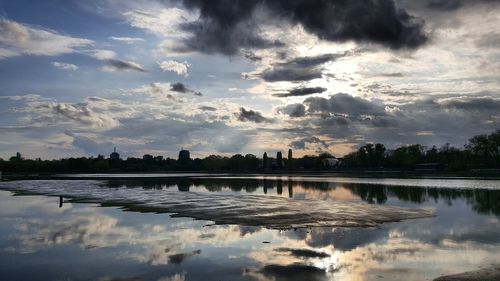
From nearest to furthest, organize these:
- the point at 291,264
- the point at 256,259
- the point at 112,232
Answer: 1. the point at 291,264
2. the point at 256,259
3. the point at 112,232

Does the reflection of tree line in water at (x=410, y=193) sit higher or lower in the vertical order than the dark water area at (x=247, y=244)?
higher

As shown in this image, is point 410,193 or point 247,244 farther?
point 410,193

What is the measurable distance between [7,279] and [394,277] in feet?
52.1

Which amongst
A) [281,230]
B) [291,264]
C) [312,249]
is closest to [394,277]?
[291,264]

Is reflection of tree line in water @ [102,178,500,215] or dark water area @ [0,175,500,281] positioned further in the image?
reflection of tree line in water @ [102,178,500,215]

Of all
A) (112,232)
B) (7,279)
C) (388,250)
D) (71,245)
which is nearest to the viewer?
(7,279)

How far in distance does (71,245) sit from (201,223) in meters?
11.2

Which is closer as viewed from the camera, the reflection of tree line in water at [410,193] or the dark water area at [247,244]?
the dark water area at [247,244]

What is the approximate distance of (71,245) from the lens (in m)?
24.9

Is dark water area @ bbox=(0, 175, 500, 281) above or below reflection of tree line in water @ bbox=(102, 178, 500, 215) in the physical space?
below

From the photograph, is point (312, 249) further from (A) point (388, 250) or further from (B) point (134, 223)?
(B) point (134, 223)

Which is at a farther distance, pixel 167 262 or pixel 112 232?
pixel 112 232

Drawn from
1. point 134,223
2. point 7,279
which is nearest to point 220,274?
point 7,279

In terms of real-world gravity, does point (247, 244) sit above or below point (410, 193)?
below
